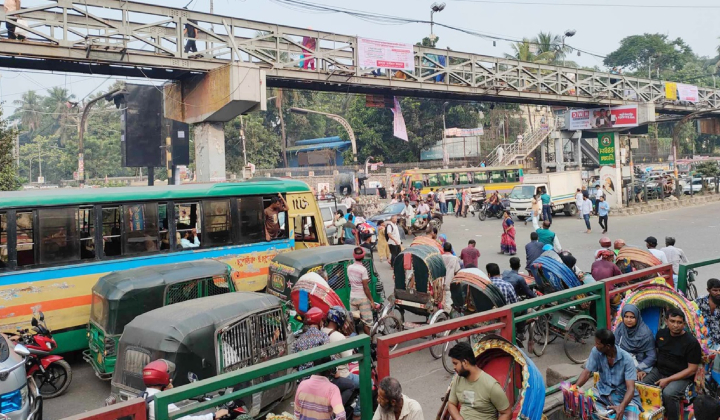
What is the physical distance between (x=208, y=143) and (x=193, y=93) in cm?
172

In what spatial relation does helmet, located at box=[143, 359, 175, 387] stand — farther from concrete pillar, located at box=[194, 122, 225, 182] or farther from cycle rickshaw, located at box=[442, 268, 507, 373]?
concrete pillar, located at box=[194, 122, 225, 182]

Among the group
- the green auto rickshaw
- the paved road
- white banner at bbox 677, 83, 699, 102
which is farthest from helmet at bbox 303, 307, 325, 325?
white banner at bbox 677, 83, 699, 102

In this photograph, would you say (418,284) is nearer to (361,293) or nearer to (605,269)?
(361,293)

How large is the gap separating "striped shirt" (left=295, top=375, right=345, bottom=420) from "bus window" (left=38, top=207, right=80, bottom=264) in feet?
22.5

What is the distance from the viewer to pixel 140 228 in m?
10.5

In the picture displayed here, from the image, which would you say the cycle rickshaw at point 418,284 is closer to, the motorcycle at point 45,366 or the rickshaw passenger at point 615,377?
the rickshaw passenger at point 615,377

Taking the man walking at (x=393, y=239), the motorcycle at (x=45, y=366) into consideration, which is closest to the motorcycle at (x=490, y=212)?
the man walking at (x=393, y=239)

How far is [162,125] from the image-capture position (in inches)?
1369

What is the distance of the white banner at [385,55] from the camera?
823 inches

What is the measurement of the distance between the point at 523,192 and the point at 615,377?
916 inches

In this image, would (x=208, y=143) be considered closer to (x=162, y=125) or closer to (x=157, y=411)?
(x=157, y=411)

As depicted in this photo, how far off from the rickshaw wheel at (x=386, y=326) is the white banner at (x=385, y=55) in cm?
1346

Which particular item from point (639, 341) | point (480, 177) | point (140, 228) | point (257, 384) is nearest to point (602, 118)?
point (480, 177)

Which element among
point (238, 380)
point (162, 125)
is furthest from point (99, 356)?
point (162, 125)
